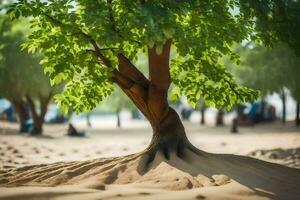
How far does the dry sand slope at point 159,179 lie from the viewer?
22.1 feet

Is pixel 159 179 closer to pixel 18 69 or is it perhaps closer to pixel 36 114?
pixel 18 69

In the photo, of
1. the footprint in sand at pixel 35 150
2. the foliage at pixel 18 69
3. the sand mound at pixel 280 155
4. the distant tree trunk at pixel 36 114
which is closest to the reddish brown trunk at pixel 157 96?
the sand mound at pixel 280 155

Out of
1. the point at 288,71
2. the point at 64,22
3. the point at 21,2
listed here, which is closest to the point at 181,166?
Result: the point at 64,22

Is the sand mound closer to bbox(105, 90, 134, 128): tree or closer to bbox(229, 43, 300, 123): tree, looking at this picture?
bbox(229, 43, 300, 123): tree

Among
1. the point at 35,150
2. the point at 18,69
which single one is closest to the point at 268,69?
the point at 35,150

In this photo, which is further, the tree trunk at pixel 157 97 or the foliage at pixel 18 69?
the foliage at pixel 18 69

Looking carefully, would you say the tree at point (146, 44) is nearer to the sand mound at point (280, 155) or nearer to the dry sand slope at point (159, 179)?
the dry sand slope at point (159, 179)

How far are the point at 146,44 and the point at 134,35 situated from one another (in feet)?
0.99

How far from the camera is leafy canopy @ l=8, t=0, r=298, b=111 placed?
24.4ft

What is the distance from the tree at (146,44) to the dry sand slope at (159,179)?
2.00 ft

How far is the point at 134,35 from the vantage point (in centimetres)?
816

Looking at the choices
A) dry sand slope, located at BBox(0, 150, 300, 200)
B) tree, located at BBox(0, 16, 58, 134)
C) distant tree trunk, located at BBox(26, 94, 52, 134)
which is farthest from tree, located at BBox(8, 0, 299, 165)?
distant tree trunk, located at BBox(26, 94, 52, 134)

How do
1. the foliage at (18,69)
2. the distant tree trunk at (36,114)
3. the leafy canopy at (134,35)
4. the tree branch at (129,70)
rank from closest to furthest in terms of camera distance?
the leafy canopy at (134,35) → the tree branch at (129,70) → the foliage at (18,69) → the distant tree trunk at (36,114)

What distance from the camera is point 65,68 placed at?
8.29 meters
